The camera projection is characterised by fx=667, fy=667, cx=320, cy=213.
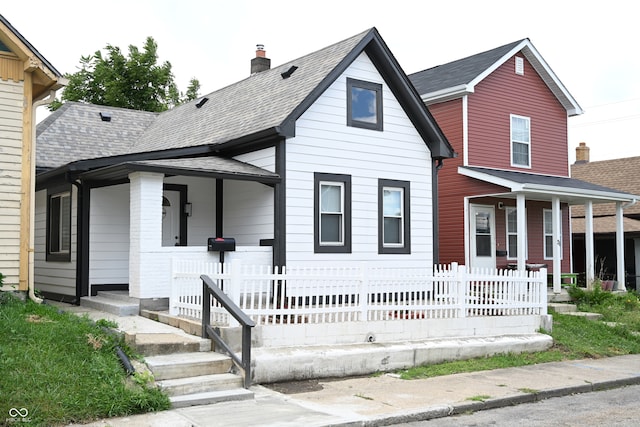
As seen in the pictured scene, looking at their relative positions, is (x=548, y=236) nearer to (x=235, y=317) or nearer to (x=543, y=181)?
(x=543, y=181)

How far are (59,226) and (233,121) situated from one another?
15.2ft

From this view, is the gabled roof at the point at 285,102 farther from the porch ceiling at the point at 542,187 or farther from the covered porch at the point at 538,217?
the covered porch at the point at 538,217

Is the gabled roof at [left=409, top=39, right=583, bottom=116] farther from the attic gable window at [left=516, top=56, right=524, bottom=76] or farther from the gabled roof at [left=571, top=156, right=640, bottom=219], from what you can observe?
the gabled roof at [left=571, top=156, right=640, bottom=219]

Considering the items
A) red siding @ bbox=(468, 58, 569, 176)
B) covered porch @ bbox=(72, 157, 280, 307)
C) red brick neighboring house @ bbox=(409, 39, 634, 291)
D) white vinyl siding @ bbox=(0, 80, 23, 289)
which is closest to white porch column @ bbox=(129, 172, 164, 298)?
covered porch @ bbox=(72, 157, 280, 307)

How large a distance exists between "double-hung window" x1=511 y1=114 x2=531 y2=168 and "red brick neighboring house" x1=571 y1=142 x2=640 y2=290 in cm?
388

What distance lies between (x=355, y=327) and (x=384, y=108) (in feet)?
20.3

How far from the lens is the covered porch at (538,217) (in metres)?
18.3

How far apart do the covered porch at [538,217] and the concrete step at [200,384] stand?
11358 mm

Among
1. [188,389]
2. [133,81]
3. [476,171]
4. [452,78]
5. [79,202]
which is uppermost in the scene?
[133,81]

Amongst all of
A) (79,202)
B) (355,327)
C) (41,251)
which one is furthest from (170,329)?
(41,251)

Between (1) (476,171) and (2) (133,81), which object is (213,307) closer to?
(1) (476,171)

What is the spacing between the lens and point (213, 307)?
10.4 m
